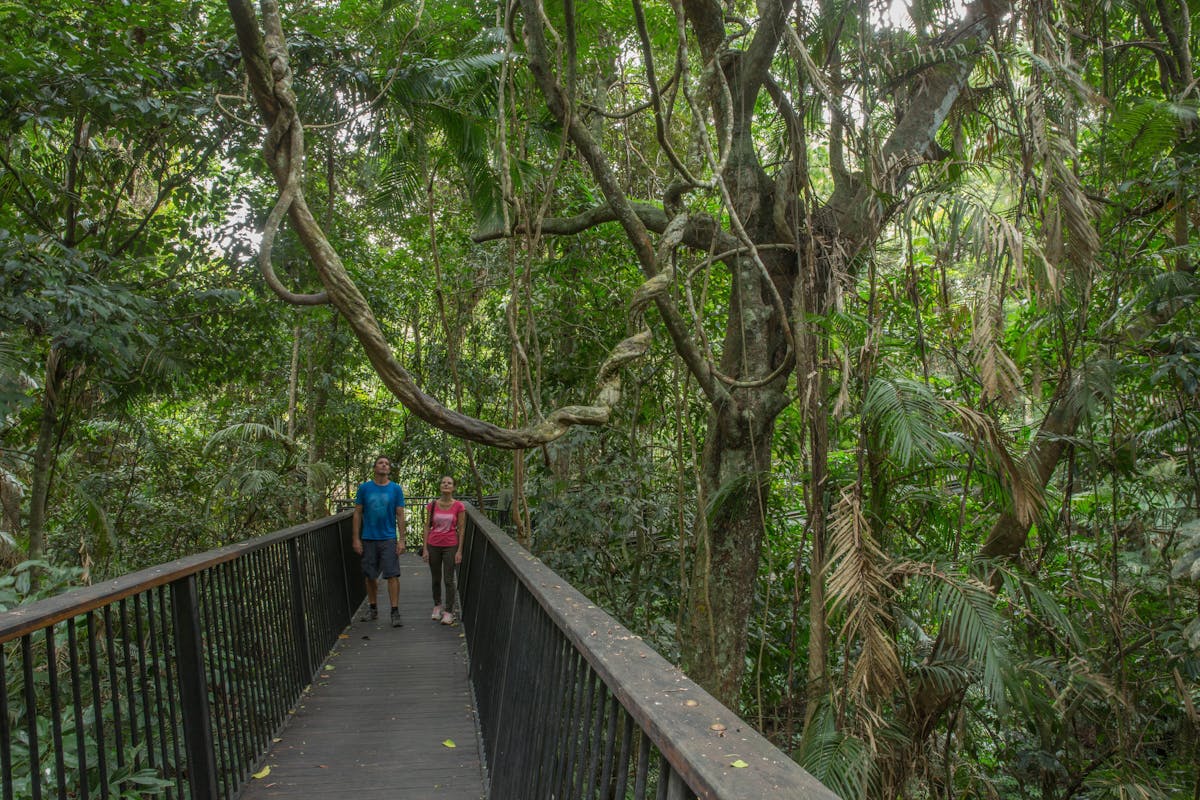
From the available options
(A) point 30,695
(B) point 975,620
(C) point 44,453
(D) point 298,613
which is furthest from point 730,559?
(C) point 44,453

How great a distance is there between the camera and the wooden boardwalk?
12.6ft

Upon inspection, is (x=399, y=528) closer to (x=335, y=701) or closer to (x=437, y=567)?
(x=437, y=567)

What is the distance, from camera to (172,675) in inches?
127

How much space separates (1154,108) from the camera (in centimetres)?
412

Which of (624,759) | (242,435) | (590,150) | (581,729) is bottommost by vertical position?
(581,729)

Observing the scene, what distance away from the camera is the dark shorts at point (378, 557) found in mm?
7254

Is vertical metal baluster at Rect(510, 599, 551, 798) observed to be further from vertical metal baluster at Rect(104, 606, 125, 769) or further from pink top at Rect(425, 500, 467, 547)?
pink top at Rect(425, 500, 467, 547)

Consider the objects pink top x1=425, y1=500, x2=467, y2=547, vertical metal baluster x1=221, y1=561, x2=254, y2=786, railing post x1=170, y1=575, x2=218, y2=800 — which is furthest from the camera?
pink top x1=425, y1=500, x2=467, y2=547

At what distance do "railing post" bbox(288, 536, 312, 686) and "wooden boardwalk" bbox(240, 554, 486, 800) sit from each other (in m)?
0.17

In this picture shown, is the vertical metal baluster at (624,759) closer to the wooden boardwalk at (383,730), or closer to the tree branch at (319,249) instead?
the tree branch at (319,249)

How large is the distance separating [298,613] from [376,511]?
1.98 meters

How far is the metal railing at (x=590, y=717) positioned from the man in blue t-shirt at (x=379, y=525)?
322 centimetres

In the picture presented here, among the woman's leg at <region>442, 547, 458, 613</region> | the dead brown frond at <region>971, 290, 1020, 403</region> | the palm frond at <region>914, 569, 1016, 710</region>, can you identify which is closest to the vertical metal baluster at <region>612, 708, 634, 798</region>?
the palm frond at <region>914, 569, 1016, 710</region>

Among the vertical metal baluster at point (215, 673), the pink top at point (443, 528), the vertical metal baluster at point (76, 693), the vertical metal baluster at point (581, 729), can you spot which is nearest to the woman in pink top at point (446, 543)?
the pink top at point (443, 528)
